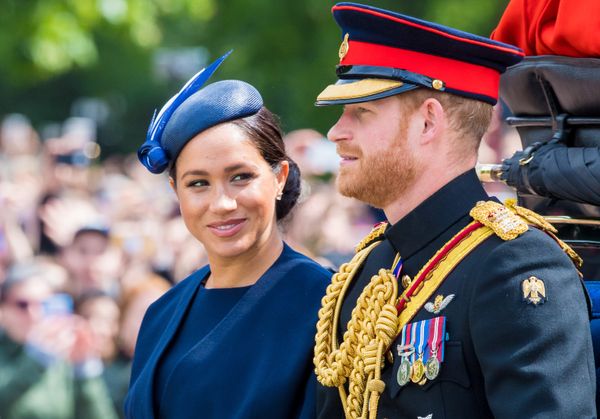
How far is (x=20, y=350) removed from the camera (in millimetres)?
7000

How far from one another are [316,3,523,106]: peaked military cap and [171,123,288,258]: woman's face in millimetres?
630

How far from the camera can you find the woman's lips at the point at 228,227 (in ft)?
12.4

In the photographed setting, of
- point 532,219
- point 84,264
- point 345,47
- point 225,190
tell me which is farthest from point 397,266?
point 84,264

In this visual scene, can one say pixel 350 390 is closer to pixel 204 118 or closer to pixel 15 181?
pixel 204 118

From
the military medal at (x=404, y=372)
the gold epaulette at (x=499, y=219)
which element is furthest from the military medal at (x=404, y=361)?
the gold epaulette at (x=499, y=219)

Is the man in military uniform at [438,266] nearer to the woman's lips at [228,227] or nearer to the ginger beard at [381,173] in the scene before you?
the ginger beard at [381,173]

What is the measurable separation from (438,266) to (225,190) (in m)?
0.94

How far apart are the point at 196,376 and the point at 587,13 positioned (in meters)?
1.62

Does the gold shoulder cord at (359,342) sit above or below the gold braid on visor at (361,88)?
below

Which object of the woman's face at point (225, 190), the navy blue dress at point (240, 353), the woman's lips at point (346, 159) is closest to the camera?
the woman's lips at point (346, 159)

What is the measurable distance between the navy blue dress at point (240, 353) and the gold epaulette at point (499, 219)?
2.65 feet

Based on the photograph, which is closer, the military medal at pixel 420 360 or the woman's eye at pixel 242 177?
the military medal at pixel 420 360

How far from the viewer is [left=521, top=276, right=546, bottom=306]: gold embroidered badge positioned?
2.79m

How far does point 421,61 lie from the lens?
123 inches
